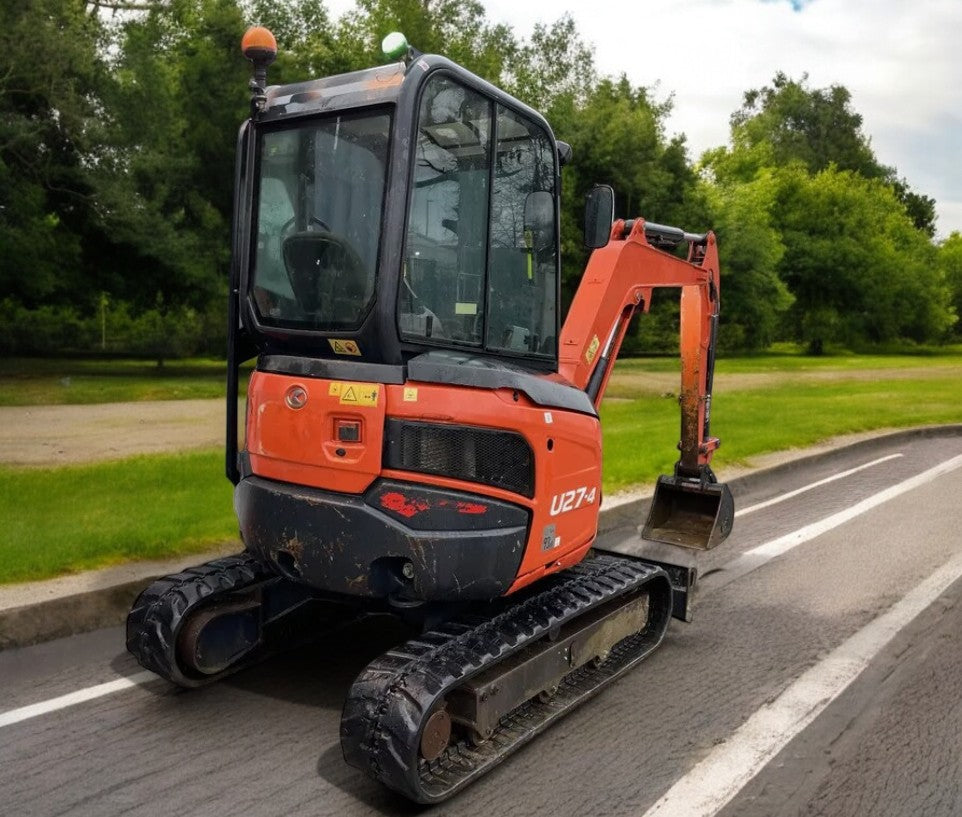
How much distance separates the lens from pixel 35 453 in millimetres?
10430

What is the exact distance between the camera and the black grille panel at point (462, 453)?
3928 mm

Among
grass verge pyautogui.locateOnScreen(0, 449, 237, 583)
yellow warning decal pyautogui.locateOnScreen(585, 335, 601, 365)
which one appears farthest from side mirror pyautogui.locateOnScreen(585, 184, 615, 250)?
grass verge pyautogui.locateOnScreen(0, 449, 237, 583)

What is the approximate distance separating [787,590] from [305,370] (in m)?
4.10

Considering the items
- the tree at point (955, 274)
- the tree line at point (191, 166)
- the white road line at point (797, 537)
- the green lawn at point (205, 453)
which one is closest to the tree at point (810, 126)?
the tree at point (955, 274)

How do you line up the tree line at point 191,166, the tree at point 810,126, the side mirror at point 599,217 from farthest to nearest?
the tree at point 810,126, the tree line at point 191,166, the side mirror at point 599,217

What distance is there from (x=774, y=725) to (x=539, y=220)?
265cm

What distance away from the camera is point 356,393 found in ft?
12.9

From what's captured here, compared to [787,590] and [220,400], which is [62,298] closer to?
[220,400]

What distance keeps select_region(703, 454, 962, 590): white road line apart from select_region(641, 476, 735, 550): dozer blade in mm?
307

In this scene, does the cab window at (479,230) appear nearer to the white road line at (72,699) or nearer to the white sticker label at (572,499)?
the white sticker label at (572,499)

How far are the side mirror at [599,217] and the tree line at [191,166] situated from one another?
1704 cm

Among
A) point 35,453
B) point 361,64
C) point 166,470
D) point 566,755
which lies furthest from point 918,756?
point 361,64

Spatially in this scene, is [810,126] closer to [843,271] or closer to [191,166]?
[843,271]

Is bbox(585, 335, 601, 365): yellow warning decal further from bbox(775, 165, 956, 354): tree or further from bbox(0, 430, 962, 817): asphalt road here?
bbox(775, 165, 956, 354): tree
